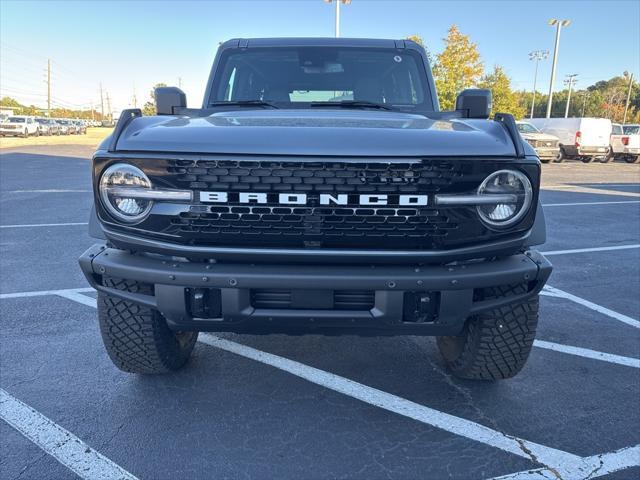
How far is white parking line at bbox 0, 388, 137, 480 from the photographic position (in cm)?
222

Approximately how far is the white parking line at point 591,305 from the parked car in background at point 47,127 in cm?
4884

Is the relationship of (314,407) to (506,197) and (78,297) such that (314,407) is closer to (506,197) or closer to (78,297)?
(506,197)

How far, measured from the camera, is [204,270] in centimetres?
212

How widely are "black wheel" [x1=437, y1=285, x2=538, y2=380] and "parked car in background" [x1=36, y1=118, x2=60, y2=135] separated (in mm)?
49740

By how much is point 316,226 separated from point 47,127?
174ft

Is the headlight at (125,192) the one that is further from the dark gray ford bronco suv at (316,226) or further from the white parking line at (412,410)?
the white parking line at (412,410)

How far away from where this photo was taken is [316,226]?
2.15 meters

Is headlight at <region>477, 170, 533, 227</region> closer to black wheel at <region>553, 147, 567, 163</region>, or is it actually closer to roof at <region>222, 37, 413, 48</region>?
roof at <region>222, 37, 413, 48</region>

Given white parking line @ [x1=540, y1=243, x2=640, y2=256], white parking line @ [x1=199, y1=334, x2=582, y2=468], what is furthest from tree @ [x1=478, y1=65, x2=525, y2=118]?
white parking line @ [x1=199, y1=334, x2=582, y2=468]

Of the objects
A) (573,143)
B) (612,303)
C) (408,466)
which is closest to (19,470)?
(408,466)

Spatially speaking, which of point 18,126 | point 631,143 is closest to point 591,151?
point 631,143

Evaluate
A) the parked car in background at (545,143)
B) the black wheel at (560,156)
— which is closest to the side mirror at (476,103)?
the parked car in background at (545,143)

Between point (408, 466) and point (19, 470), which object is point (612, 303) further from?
point (19, 470)

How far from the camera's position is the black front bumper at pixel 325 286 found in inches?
82.4
